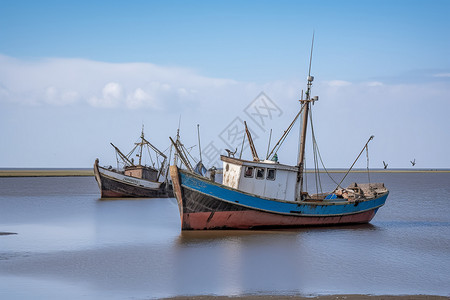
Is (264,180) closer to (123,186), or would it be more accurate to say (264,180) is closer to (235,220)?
(235,220)

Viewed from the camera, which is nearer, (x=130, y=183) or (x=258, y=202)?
(x=258, y=202)

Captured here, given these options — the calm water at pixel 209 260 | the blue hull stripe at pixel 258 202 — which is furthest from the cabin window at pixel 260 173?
the calm water at pixel 209 260

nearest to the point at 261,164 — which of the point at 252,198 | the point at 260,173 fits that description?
the point at 260,173

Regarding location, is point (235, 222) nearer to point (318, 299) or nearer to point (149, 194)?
point (318, 299)

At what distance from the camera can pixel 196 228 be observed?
22.4 m

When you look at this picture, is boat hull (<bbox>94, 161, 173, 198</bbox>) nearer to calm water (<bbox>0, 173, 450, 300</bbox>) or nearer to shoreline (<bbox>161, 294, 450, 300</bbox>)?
calm water (<bbox>0, 173, 450, 300</bbox>)

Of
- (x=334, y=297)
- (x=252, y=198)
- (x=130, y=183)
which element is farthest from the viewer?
(x=130, y=183)

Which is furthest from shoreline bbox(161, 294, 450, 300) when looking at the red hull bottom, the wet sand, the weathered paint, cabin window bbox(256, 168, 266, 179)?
cabin window bbox(256, 168, 266, 179)

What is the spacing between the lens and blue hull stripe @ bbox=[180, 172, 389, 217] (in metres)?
21.5

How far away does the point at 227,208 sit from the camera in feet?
72.0

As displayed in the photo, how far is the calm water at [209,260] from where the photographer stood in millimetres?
12695

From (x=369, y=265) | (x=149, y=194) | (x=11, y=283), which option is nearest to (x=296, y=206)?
(x=369, y=265)

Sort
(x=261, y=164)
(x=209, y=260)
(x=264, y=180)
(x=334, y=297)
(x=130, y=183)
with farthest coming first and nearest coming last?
1. (x=130, y=183)
2. (x=264, y=180)
3. (x=261, y=164)
4. (x=209, y=260)
5. (x=334, y=297)

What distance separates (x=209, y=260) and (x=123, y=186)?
94.1 ft
